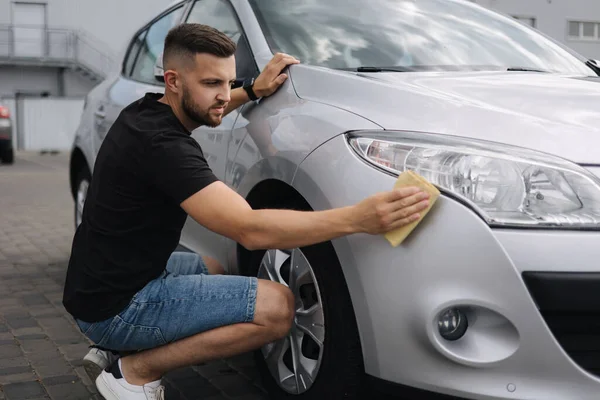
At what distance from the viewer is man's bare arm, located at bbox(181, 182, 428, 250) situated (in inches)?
84.0

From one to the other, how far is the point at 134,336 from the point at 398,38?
1580 mm

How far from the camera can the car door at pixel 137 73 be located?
4273 millimetres

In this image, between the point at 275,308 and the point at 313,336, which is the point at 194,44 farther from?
the point at 313,336

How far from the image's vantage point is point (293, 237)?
2.32m

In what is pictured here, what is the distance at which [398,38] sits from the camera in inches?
130

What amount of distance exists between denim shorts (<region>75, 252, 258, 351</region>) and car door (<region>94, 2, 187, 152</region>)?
1626mm

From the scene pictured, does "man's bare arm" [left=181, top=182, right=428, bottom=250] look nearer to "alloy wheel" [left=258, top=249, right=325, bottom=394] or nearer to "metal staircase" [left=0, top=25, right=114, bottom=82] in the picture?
"alloy wheel" [left=258, top=249, right=325, bottom=394]

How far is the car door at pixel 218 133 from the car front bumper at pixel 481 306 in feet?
3.27

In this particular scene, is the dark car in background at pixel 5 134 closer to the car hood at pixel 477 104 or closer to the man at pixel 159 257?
the man at pixel 159 257

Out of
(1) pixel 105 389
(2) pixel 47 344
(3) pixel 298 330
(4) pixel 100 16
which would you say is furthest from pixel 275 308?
(4) pixel 100 16

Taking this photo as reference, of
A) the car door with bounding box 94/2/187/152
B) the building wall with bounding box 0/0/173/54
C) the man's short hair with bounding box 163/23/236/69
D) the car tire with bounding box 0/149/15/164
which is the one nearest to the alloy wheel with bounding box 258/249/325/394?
the man's short hair with bounding box 163/23/236/69

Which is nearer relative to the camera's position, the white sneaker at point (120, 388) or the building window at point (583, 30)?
the white sneaker at point (120, 388)

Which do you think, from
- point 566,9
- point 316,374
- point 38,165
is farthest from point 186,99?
point 566,9

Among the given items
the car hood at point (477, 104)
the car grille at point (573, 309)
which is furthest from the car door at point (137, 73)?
the car grille at point (573, 309)
